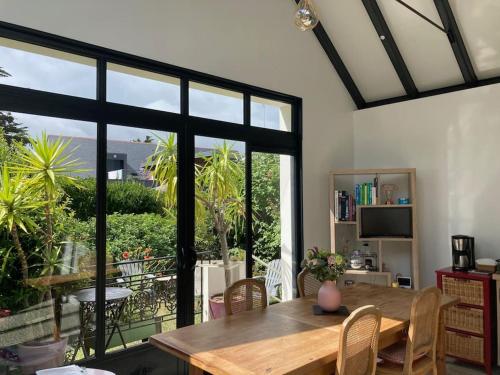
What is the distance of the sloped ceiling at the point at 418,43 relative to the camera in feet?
13.9

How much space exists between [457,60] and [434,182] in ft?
4.77

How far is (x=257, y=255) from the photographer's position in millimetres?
4457

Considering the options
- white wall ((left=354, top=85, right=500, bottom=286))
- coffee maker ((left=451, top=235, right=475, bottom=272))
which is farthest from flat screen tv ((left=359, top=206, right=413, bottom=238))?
coffee maker ((left=451, top=235, right=475, bottom=272))

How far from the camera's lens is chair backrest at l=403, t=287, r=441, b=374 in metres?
2.56

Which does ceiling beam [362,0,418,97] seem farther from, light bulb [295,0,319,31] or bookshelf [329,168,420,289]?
light bulb [295,0,319,31]

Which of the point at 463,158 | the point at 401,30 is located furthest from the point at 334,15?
the point at 463,158

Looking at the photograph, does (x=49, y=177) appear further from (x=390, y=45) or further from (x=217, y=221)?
(x=390, y=45)

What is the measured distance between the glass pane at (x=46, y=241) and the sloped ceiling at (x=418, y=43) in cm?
342

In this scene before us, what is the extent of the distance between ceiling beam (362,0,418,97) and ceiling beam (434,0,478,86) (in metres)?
0.61

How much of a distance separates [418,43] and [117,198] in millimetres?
3856

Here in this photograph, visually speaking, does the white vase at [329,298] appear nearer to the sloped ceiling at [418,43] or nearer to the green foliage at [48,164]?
the green foliage at [48,164]

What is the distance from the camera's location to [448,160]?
481cm

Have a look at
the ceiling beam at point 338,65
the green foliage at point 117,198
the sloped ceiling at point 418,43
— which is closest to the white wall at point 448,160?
the sloped ceiling at point 418,43

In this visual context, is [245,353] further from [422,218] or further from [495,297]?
[422,218]
